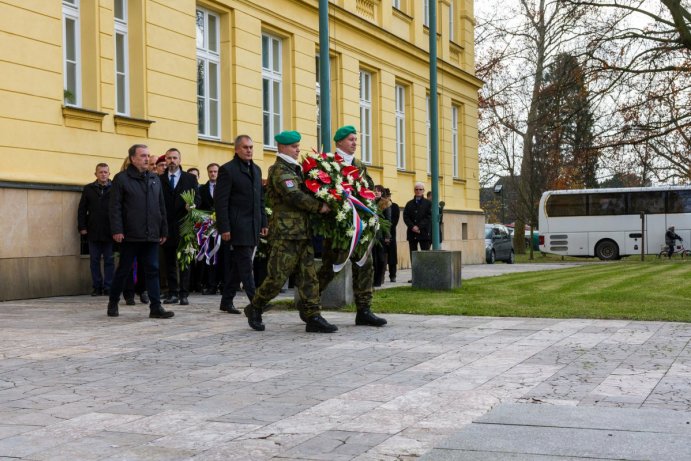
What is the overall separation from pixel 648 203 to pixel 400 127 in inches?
633

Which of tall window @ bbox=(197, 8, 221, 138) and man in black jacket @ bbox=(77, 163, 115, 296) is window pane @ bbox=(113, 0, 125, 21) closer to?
tall window @ bbox=(197, 8, 221, 138)

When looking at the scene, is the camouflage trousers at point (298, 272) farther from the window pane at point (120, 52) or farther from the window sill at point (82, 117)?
the window pane at point (120, 52)

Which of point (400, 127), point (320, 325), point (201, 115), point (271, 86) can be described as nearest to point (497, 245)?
point (400, 127)

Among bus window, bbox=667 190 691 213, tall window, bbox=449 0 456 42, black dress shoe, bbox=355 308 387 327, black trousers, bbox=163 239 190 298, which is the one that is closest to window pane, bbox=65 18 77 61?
black trousers, bbox=163 239 190 298

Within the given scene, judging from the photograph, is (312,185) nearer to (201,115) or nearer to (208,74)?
(201,115)

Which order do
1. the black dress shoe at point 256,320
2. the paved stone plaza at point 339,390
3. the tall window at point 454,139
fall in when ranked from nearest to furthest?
the paved stone plaza at point 339,390 < the black dress shoe at point 256,320 < the tall window at point 454,139

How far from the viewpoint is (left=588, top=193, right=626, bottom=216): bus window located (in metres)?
40.3

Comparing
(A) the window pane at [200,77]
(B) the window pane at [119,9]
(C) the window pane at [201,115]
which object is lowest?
(C) the window pane at [201,115]

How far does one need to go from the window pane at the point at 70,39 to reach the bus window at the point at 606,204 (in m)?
29.1

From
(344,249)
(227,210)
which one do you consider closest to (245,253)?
(227,210)

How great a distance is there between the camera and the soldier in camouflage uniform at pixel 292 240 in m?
9.12

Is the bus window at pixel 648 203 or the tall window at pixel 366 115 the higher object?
the tall window at pixel 366 115

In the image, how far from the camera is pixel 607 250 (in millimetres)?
40469

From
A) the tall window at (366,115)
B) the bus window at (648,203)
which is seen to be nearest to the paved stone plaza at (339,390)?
the tall window at (366,115)
